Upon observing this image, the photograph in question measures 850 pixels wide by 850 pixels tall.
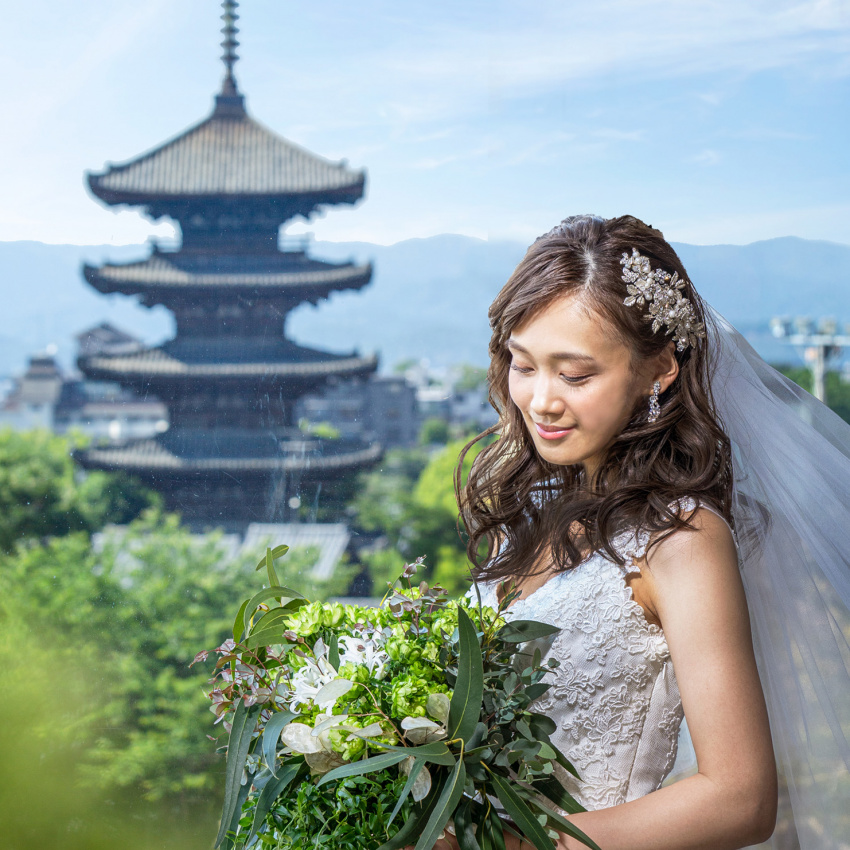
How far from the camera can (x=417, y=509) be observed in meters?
4.03

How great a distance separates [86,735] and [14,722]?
8.7 inches

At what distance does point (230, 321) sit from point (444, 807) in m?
2.29

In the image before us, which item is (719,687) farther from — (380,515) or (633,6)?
(380,515)

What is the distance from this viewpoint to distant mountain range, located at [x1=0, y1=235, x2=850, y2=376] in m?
2.94

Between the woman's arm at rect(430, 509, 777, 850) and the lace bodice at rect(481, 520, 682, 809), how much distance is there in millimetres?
78

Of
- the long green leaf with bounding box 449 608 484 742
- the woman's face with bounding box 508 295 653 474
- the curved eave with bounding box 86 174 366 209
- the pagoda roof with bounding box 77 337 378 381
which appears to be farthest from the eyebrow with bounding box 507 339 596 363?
the curved eave with bounding box 86 174 366 209

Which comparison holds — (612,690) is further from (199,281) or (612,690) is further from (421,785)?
(199,281)

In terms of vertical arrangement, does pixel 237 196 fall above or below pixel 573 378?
above

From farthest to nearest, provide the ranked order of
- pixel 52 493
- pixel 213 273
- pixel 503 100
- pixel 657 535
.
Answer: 1. pixel 503 100
2. pixel 52 493
3. pixel 213 273
4. pixel 657 535

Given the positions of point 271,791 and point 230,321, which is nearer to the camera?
point 271,791

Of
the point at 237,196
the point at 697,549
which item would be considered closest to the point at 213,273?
the point at 237,196

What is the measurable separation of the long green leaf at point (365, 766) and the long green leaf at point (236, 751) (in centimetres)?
12

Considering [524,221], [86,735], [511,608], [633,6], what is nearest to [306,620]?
[511,608]

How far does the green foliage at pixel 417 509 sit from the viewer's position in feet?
12.1
